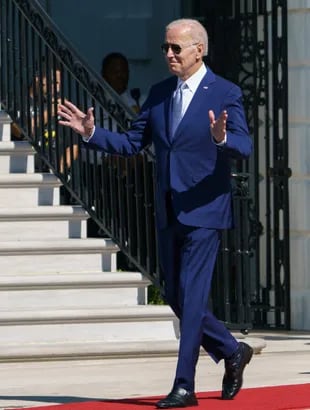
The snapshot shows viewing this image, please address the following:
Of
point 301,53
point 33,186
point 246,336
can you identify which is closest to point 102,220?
point 33,186

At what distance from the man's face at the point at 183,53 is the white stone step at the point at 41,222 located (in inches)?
138

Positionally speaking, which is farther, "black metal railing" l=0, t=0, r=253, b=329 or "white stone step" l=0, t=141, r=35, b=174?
"white stone step" l=0, t=141, r=35, b=174

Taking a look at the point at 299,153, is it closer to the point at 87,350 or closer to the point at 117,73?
the point at 117,73

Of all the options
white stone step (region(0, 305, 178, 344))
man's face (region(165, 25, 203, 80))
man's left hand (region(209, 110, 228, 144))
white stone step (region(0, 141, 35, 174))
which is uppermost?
man's face (region(165, 25, 203, 80))

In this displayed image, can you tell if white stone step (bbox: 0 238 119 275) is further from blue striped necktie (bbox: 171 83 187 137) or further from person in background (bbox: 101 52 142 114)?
blue striped necktie (bbox: 171 83 187 137)

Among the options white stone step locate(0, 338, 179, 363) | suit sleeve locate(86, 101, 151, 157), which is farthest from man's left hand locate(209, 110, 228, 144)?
white stone step locate(0, 338, 179, 363)

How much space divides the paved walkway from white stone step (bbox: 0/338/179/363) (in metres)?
0.05

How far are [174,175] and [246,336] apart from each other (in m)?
3.75

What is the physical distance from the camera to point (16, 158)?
13.3 meters

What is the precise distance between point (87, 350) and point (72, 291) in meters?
0.69

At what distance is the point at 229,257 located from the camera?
13148 mm

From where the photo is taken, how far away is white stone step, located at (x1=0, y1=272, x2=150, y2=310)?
478 inches

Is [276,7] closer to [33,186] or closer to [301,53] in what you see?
[301,53]

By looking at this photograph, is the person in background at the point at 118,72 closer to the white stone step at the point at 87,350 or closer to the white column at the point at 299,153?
the white column at the point at 299,153
